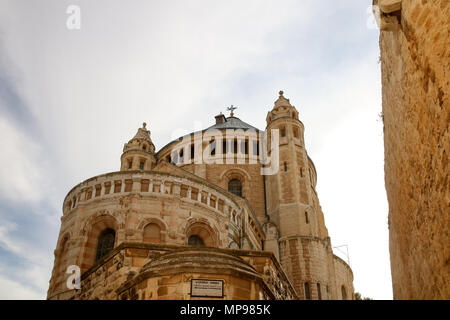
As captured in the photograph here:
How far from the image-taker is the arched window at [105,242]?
806 inches

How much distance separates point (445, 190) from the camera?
18.5 ft

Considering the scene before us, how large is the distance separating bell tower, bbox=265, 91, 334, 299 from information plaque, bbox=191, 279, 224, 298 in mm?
20056

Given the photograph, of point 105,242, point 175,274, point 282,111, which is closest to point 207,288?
point 175,274

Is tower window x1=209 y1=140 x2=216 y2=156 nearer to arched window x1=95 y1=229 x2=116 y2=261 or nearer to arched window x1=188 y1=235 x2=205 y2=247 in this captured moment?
arched window x1=188 y1=235 x2=205 y2=247

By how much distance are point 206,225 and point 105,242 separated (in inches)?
204

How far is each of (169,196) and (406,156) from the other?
50.1 ft

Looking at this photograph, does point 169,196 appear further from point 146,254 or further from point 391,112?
point 391,112

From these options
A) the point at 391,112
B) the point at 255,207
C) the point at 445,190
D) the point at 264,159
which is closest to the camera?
the point at 445,190

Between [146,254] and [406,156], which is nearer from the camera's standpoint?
[406,156]

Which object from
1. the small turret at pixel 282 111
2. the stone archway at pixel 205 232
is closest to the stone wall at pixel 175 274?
the stone archway at pixel 205 232

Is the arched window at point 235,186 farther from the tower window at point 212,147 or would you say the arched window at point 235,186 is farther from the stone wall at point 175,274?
the stone wall at point 175,274

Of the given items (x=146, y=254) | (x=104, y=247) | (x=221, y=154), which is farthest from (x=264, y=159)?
(x=146, y=254)

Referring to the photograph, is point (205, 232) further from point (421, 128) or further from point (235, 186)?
point (421, 128)
